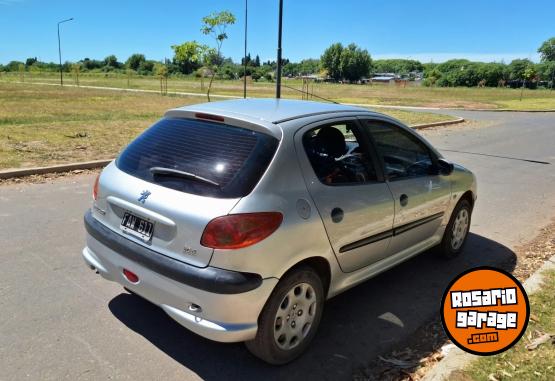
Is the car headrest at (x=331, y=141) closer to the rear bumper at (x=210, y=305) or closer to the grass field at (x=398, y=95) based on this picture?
the rear bumper at (x=210, y=305)

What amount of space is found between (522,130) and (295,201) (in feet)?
60.9

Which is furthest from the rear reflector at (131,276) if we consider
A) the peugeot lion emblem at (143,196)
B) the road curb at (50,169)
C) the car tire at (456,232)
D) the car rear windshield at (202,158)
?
the road curb at (50,169)

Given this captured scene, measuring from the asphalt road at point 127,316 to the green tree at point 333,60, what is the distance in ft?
469

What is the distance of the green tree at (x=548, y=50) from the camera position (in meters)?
152

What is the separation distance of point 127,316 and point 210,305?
1158 mm

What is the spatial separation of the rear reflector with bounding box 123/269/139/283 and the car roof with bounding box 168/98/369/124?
1192mm

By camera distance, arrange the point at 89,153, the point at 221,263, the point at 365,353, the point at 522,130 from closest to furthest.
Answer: the point at 221,263 → the point at 365,353 → the point at 89,153 → the point at 522,130

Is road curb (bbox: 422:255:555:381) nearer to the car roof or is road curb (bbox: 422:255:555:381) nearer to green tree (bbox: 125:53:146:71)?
the car roof

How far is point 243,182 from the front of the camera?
2.76m

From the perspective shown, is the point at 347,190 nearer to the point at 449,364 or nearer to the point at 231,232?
the point at 231,232

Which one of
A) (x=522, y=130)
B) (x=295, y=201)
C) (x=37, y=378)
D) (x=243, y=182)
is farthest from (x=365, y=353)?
(x=522, y=130)

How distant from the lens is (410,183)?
391 centimetres

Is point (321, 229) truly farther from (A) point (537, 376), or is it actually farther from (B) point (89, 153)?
(B) point (89, 153)

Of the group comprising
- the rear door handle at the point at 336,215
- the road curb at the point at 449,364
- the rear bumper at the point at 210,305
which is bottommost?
the road curb at the point at 449,364
